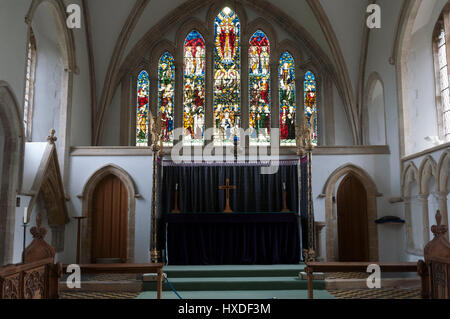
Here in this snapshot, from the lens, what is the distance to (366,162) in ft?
34.0

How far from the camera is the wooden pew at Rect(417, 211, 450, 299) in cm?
435

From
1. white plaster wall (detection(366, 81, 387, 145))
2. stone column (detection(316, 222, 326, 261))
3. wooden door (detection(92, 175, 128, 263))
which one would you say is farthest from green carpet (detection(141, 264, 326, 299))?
white plaster wall (detection(366, 81, 387, 145))

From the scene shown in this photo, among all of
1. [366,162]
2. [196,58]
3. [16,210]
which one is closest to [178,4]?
[196,58]

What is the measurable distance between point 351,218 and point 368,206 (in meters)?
0.61

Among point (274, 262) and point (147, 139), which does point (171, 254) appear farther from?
point (147, 139)

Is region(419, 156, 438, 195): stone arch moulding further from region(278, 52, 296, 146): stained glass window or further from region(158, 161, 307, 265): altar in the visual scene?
region(278, 52, 296, 146): stained glass window

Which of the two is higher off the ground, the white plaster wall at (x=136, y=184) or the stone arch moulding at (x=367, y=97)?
the stone arch moulding at (x=367, y=97)

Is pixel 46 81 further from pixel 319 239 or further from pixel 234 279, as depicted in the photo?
pixel 319 239

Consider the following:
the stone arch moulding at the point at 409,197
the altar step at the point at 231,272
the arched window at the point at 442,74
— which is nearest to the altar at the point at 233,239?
the altar step at the point at 231,272

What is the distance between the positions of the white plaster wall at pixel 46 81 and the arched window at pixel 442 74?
27.1 ft

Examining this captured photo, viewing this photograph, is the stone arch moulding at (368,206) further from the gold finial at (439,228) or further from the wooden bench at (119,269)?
the gold finial at (439,228)

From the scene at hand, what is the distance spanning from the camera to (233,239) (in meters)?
9.42

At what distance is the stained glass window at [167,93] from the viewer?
12.8 m

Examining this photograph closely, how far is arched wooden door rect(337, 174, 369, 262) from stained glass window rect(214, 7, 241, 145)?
3.57 m
